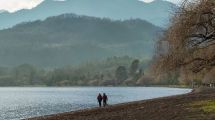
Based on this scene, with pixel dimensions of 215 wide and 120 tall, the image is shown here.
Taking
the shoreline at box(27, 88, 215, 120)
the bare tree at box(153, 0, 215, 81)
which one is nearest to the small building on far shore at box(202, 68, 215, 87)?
the shoreline at box(27, 88, 215, 120)

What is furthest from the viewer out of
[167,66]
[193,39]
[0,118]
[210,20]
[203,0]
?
[0,118]

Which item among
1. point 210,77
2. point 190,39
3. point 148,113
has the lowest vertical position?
point 148,113

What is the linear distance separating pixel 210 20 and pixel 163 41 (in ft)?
23.6

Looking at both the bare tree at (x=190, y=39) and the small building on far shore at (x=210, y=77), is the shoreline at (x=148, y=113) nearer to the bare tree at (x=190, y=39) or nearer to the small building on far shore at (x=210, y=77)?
the small building on far shore at (x=210, y=77)

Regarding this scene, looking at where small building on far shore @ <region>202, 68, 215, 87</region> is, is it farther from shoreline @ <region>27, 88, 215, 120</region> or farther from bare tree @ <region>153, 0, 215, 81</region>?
bare tree @ <region>153, 0, 215, 81</region>

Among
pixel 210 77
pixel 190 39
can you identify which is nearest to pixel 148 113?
pixel 190 39

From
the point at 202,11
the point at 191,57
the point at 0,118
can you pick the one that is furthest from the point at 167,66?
the point at 0,118

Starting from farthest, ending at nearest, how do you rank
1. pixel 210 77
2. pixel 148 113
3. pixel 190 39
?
1. pixel 210 77
2. pixel 148 113
3. pixel 190 39

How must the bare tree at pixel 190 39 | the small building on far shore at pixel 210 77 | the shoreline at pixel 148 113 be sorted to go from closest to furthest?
the bare tree at pixel 190 39, the shoreline at pixel 148 113, the small building on far shore at pixel 210 77

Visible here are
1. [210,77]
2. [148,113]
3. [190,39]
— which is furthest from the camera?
[210,77]

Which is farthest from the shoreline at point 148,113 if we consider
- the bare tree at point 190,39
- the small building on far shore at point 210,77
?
the bare tree at point 190,39

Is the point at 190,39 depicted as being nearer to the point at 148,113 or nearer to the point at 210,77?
the point at 148,113

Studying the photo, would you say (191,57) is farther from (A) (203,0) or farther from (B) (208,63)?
(A) (203,0)

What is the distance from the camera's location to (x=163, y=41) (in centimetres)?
4247
